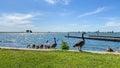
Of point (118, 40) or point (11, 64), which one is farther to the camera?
point (118, 40)

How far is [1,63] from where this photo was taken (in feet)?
46.9

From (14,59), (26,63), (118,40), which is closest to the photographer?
(26,63)

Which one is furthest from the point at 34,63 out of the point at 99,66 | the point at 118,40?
the point at 118,40

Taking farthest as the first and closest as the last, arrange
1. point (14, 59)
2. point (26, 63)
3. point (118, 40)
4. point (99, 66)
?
point (118, 40) < point (14, 59) < point (26, 63) < point (99, 66)

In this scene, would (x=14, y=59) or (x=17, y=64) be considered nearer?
(x=17, y=64)

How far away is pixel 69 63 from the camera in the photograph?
14000 millimetres

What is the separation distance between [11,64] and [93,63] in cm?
469

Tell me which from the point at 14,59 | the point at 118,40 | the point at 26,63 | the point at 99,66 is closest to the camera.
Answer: the point at 99,66

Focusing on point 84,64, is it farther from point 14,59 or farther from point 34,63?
point 14,59

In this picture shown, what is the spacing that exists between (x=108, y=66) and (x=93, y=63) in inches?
41.5

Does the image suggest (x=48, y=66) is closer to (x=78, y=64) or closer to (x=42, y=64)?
(x=42, y=64)

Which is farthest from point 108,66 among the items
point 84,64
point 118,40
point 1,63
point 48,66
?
point 118,40

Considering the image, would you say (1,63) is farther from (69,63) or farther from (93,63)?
(93,63)

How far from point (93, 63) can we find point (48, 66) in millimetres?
2643
